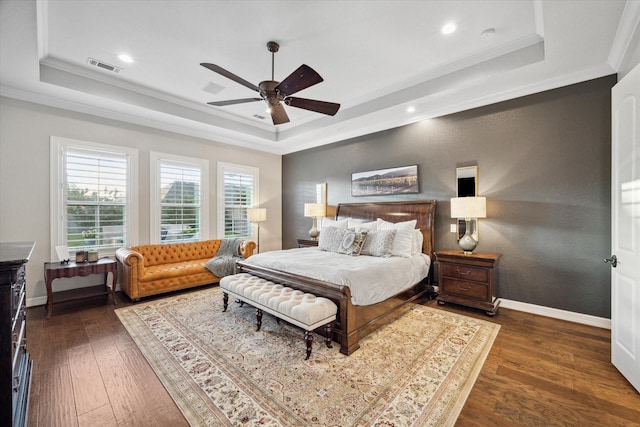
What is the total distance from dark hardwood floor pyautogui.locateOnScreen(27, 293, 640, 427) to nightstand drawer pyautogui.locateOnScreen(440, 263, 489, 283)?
62cm

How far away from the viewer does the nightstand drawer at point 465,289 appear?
135 inches

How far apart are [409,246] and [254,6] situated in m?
3.42

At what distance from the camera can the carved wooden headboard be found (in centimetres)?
429

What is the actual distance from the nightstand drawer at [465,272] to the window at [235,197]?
4.48 metres

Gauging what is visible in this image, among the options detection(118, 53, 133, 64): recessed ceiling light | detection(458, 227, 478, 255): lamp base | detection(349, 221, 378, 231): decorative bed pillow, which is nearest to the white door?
detection(458, 227, 478, 255): lamp base

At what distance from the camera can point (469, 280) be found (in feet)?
11.6

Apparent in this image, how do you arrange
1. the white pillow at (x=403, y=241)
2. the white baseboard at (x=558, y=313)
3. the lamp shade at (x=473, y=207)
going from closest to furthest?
the white baseboard at (x=558, y=313), the lamp shade at (x=473, y=207), the white pillow at (x=403, y=241)

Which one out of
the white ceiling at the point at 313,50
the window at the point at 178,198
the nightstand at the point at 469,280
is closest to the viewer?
the white ceiling at the point at 313,50

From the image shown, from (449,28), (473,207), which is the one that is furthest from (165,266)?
(449,28)

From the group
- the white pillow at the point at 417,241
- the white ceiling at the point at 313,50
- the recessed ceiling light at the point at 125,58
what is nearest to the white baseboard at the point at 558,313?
the white pillow at the point at 417,241

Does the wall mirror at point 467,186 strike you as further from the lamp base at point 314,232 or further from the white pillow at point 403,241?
the lamp base at point 314,232

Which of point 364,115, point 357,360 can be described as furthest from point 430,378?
point 364,115

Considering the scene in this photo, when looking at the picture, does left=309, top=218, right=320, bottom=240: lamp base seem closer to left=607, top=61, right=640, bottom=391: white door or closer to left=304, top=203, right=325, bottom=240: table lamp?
left=304, top=203, right=325, bottom=240: table lamp

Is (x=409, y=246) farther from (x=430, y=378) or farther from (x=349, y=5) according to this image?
(x=349, y=5)
